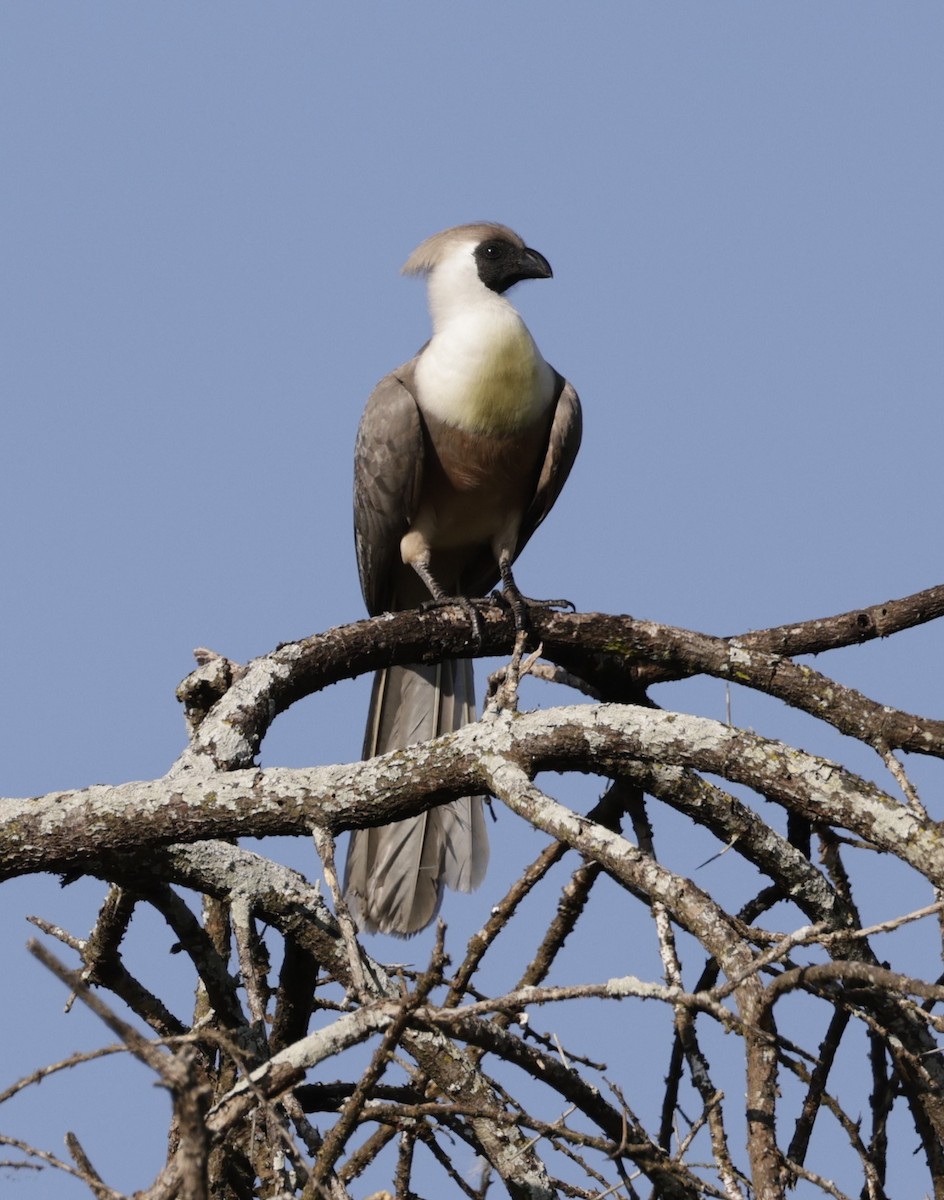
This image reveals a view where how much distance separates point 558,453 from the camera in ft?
17.0

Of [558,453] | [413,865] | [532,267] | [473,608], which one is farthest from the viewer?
[532,267]

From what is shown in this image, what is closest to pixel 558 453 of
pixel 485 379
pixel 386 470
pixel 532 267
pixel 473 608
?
pixel 485 379

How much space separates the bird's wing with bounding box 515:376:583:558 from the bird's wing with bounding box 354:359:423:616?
451mm

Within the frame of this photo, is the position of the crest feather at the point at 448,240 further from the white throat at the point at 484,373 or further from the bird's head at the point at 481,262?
the white throat at the point at 484,373

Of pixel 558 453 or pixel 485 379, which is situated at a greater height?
pixel 485 379

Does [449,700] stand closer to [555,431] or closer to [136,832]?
[555,431]

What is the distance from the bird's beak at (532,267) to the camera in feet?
18.2

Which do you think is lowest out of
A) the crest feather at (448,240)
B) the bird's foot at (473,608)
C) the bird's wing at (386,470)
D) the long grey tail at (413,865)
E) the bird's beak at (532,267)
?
the long grey tail at (413,865)

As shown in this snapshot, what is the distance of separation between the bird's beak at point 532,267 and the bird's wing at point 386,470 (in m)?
0.61

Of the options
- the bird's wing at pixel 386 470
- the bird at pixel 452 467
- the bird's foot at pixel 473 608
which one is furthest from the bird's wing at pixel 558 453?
the bird's foot at pixel 473 608

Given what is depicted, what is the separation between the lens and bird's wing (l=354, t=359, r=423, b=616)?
16.6ft

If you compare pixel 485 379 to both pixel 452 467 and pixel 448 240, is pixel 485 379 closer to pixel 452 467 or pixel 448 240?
pixel 452 467

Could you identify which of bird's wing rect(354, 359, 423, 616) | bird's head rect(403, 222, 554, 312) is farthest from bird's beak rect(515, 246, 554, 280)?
bird's wing rect(354, 359, 423, 616)

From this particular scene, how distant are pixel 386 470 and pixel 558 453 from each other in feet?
1.98
